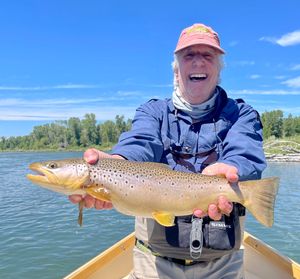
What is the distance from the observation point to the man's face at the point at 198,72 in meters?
3.01

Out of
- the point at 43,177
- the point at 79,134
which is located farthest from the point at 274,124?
the point at 43,177

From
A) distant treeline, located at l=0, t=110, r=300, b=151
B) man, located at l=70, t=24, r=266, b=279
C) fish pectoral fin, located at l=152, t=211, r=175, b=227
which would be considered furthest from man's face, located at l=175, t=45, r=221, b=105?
distant treeline, located at l=0, t=110, r=300, b=151

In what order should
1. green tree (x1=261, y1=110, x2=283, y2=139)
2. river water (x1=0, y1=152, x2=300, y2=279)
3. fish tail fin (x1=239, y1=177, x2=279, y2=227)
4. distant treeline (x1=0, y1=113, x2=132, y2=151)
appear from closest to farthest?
fish tail fin (x1=239, y1=177, x2=279, y2=227)
river water (x1=0, y1=152, x2=300, y2=279)
green tree (x1=261, y1=110, x2=283, y2=139)
distant treeline (x1=0, y1=113, x2=132, y2=151)

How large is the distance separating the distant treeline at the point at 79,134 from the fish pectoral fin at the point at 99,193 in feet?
324

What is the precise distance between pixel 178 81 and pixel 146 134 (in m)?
A: 0.56

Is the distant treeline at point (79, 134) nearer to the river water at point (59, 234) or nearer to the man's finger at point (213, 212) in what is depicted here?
the river water at point (59, 234)

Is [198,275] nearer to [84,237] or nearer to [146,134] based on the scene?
[146,134]

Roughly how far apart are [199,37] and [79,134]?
105m

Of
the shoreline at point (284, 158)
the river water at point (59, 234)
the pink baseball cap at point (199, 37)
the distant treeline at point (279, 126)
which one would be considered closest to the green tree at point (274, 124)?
the distant treeline at point (279, 126)

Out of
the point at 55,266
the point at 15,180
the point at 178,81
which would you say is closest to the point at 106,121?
the point at 15,180

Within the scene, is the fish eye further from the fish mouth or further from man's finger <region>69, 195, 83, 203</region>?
man's finger <region>69, 195, 83, 203</region>

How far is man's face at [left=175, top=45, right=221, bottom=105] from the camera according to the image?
301cm

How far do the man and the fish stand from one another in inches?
4.7

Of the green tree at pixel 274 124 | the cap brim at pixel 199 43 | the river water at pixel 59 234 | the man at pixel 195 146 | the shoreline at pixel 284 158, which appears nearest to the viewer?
the man at pixel 195 146
